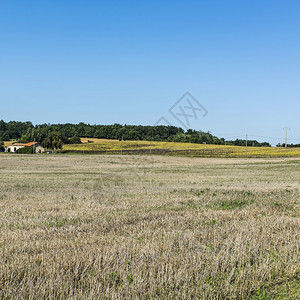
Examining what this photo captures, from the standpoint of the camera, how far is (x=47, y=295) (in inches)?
201

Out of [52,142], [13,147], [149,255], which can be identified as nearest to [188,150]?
[52,142]

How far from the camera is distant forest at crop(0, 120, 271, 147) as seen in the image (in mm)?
112312

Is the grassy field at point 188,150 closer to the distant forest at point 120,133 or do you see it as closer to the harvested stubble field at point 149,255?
the distant forest at point 120,133

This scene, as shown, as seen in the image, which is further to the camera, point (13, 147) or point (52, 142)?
point (13, 147)

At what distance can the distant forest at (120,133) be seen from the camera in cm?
11231

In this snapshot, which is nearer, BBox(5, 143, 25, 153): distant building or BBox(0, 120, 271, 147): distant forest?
BBox(0, 120, 271, 147): distant forest

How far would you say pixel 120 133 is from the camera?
14038 cm

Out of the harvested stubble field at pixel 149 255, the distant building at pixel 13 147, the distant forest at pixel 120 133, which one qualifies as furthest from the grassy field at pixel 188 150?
the harvested stubble field at pixel 149 255

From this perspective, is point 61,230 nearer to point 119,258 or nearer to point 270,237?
A: point 119,258

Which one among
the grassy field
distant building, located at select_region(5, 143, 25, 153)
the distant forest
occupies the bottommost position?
distant building, located at select_region(5, 143, 25, 153)

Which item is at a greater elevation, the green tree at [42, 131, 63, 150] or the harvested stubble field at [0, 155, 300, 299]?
the green tree at [42, 131, 63, 150]

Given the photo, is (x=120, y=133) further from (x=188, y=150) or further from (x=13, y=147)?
(x=13, y=147)

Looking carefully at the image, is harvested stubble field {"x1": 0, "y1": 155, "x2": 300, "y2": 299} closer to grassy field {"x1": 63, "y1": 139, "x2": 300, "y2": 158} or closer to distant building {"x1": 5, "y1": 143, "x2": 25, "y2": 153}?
grassy field {"x1": 63, "y1": 139, "x2": 300, "y2": 158}

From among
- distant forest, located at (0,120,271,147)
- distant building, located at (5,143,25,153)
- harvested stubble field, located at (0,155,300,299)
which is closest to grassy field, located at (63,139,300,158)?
distant forest, located at (0,120,271,147)
